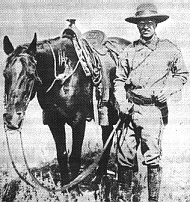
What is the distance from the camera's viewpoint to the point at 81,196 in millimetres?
5176

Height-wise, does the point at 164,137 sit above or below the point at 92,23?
below

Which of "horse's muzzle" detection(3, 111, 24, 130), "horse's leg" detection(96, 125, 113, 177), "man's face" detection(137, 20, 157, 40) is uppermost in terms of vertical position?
"man's face" detection(137, 20, 157, 40)

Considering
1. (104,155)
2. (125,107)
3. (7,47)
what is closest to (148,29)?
(125,107)

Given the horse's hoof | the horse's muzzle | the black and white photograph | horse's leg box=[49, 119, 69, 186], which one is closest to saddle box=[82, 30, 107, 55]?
the black and white photograph

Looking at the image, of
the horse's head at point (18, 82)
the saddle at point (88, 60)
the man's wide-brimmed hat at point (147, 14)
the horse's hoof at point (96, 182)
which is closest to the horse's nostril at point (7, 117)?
the horse's head at point (18, 82)

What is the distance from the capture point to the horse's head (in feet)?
16.5

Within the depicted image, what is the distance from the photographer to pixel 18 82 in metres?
5.02

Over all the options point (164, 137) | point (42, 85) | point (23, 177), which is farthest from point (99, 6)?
point (23, 177)

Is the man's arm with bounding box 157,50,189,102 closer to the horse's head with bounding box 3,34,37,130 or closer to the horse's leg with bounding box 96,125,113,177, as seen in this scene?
the horse's leg with bounding box 96,125,113,177

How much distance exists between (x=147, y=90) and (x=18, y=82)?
4.04 ft

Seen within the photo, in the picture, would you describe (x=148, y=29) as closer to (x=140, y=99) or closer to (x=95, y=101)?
(x=140, y=99)

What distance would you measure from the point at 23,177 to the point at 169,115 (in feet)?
5.21

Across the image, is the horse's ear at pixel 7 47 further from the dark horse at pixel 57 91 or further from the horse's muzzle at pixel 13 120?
the horse's muzzle at pixel 13 120

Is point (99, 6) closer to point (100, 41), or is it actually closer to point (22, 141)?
point (100, 41)
